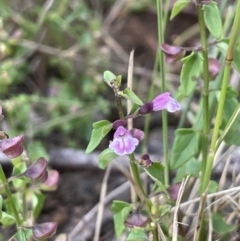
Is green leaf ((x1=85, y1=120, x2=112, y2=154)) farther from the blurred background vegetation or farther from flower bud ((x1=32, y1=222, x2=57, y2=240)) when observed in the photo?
the blurred background vegetation

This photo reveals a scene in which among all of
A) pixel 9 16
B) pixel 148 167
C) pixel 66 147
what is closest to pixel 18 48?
pixel 9 16

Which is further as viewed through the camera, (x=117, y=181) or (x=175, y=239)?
(x=117, y=181)

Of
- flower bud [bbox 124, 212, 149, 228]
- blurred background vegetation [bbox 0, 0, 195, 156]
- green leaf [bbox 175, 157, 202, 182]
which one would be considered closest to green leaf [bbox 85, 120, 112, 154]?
flower bud [bbox 124, 212, 149, 228]

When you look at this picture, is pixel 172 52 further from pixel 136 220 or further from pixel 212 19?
pixel 136 220

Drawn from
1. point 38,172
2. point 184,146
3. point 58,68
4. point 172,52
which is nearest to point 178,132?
point 184,146

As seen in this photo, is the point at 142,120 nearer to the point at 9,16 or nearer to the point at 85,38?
the point at 85,38

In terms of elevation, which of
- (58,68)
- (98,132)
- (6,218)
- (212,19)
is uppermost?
(212,19)
